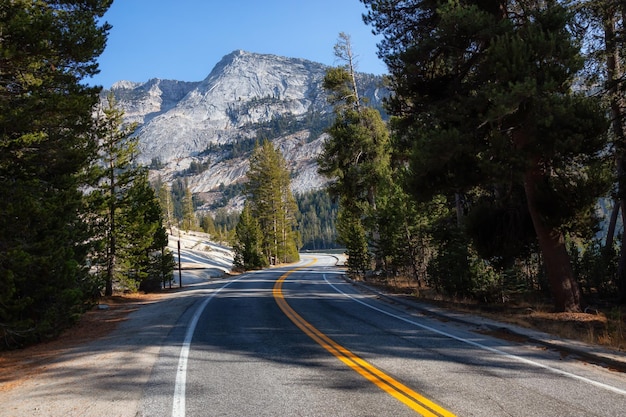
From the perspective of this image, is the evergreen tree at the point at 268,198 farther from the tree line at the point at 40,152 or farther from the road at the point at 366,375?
the road at the point at 366,375

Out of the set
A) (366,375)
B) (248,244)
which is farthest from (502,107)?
(248,244)

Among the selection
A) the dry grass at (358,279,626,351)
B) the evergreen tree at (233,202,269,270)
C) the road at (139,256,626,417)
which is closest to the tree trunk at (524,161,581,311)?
the dry grass at (358,279,626,351)

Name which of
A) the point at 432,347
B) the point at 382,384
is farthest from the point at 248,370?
the point at 432,347

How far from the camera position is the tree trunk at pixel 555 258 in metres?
12.4

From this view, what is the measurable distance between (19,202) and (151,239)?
15555mm

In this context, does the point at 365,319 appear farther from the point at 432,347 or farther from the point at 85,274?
the point at 85,274

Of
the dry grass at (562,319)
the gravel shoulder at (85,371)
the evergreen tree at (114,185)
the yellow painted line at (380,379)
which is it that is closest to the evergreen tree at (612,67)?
the dry grass at (562,319)

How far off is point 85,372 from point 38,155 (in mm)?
5667

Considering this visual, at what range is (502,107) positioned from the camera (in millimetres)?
9977

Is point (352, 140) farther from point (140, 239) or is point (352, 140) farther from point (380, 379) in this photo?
point (380, 379)

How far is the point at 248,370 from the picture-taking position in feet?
22.2

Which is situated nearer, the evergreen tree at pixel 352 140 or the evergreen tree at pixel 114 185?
the evergreen tree at pixel 114 185

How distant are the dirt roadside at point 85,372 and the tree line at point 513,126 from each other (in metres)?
8.68

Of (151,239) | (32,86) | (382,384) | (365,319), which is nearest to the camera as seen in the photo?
(382,384)
